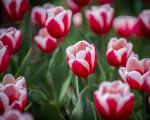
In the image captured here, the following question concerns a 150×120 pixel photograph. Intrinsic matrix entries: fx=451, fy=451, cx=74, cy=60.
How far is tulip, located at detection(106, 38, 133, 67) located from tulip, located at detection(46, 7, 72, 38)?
263 millimetres

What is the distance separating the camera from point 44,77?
2.14 meters

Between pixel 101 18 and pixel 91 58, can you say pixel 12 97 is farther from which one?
pixel 101 18

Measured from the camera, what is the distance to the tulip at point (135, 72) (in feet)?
5.03

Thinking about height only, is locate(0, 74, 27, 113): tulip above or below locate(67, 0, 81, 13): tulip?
above

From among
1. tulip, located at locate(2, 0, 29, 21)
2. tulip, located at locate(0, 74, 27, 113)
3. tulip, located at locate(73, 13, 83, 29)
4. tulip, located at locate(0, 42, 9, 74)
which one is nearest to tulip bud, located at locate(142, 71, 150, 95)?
tulip, located at locate(0, 74, 27, 113)

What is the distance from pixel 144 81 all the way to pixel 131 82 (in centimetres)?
5

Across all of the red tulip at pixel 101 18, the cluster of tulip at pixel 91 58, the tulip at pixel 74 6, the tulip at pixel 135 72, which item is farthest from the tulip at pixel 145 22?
the tulip at pixel 135 72

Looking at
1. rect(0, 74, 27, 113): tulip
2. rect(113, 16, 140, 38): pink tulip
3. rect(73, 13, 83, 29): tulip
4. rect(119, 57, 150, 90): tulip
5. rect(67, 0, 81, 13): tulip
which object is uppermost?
rect(0, 74, 27, 113): tulip

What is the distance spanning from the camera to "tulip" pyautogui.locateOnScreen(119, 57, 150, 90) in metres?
1.53

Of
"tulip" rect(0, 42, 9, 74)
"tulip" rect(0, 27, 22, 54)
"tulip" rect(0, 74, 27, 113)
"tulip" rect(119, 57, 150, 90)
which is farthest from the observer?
"tulip" rect(0, 27, 22, 54)

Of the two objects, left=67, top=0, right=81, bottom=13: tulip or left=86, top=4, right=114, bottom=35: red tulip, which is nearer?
left=86, top=4, right=114, bottom=35: red tulip

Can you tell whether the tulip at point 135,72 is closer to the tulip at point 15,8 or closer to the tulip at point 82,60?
the tulip at point 82,60

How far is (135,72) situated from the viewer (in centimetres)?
153

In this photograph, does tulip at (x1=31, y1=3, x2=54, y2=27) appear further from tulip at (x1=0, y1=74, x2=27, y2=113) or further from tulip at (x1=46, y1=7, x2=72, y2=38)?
tulip at (x1=0, y1=74, x2=27, y2=113)
